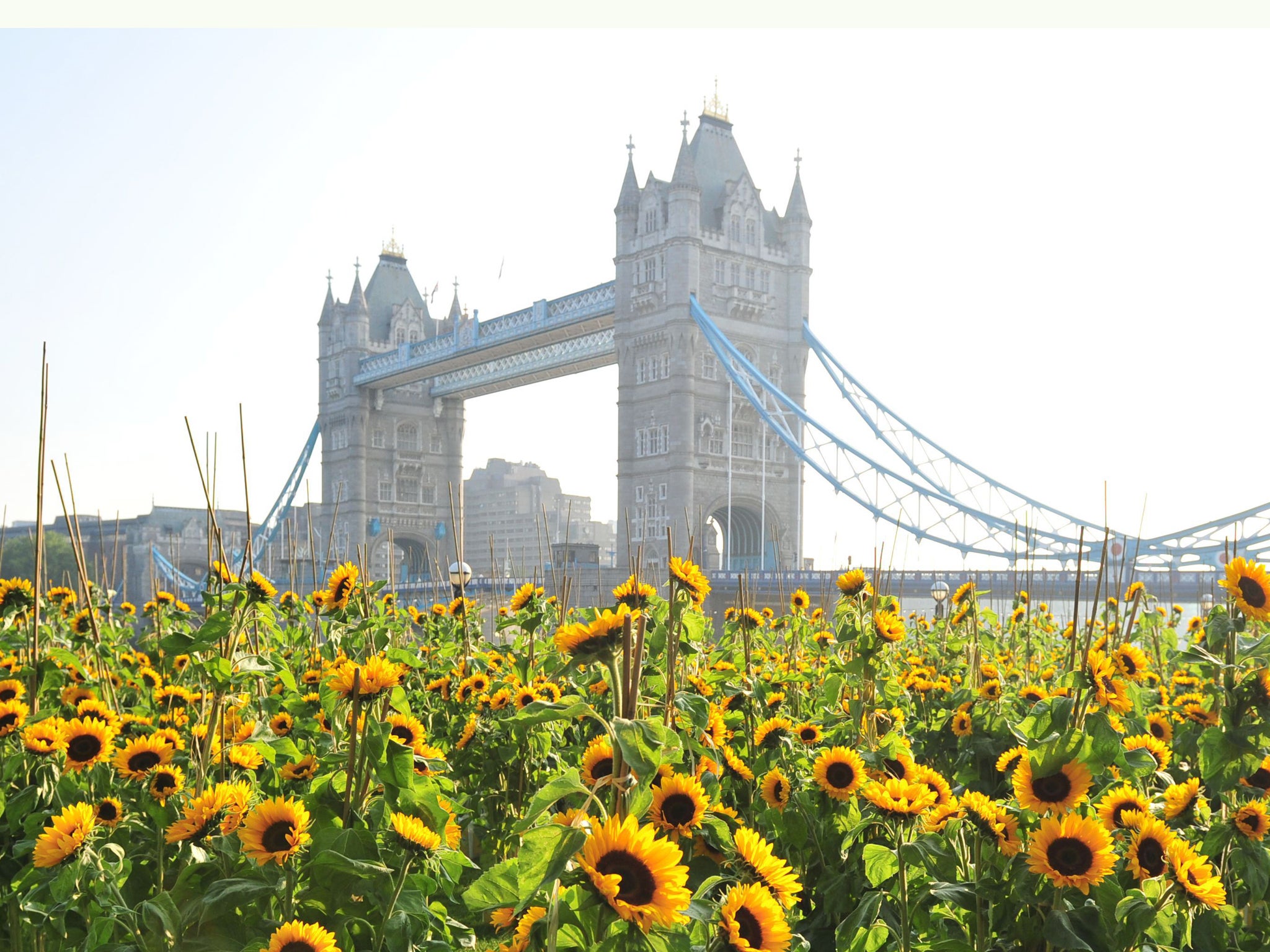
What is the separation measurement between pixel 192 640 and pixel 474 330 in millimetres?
39190

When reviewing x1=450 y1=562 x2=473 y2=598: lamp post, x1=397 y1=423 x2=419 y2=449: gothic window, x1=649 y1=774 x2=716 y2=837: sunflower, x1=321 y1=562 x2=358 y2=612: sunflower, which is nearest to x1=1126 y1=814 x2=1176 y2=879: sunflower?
x1=649 y1=774 x2=716 y2=837: sunflower

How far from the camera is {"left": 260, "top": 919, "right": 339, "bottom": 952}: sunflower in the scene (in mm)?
1245

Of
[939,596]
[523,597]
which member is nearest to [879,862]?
[523,597]

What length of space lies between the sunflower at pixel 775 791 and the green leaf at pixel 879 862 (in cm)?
46

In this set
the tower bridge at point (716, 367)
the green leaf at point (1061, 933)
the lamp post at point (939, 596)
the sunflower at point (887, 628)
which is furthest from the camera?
the tower bridge at point (716, 367)

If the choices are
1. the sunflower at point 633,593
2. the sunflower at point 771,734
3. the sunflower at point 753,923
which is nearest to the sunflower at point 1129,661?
the sunflower at point 771,734

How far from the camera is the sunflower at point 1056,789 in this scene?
1.69 meters

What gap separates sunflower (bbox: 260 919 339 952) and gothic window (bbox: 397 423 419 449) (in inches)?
1908

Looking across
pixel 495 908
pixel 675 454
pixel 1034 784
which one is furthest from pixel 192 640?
pixel 675 454

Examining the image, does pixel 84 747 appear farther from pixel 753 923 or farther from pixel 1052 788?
pixel 1052 788

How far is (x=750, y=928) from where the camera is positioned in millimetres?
1171

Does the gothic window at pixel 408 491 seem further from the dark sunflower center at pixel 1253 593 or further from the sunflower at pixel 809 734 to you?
the dark sunflower center at pixel 1253 593

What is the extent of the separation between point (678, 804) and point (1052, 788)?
74 cm

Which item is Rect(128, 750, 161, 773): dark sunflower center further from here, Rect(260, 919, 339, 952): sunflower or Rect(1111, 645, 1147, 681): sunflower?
Rect(1111, 645, 1147, 681): sunflower
